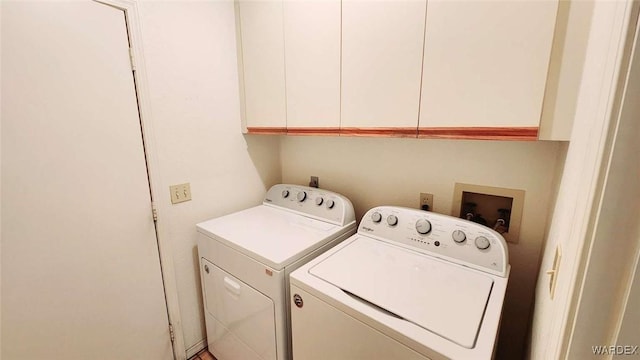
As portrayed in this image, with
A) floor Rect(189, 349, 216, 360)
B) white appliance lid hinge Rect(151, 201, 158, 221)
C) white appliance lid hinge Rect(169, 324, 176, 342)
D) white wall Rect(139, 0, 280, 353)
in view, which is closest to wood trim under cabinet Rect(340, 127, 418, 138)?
white wall Rect(139, 0, 280, 353)

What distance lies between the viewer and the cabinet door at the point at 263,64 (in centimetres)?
141

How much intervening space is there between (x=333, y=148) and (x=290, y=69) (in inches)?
22.4

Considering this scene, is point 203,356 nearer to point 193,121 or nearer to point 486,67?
point 193,121

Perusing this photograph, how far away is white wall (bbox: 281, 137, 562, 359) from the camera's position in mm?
1106

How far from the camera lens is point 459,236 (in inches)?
42.9

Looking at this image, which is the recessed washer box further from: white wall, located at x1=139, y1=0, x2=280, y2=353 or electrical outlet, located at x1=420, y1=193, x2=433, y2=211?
white wall, located at x1=139, y1=0, x2=280, y2=353

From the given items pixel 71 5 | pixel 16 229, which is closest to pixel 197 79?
pixel 71 5

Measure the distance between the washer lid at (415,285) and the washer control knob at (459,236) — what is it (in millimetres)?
105

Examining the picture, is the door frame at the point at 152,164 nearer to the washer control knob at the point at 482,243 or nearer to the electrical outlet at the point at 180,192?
the electrical outlet at the point at 180,192

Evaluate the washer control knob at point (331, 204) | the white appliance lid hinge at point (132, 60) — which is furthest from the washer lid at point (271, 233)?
the white appliance lid hinge at point (132, 60)

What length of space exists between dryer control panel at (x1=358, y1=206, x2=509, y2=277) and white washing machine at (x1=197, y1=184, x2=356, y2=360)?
0.23 meters

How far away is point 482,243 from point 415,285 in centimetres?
34

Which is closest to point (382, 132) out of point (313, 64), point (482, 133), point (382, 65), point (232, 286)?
point (382, 65)

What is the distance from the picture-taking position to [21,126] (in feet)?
3.31
